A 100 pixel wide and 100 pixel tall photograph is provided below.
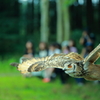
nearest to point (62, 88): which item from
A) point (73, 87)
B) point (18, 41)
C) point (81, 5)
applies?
point (73, 87)

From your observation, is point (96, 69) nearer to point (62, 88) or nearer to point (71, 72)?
point (71, 72)

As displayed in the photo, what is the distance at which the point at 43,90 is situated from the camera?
7.60m

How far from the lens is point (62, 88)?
25.0 feet

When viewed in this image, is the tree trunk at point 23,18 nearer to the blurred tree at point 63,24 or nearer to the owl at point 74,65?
the blurred tree at point 63,24

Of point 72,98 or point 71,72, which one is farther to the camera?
point 72,98

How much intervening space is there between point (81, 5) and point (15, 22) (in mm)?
3675

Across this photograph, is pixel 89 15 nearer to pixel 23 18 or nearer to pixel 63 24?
pixel 63 24

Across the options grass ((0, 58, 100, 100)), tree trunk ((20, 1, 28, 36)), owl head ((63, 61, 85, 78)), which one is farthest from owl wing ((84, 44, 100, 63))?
tree trunk ((20, 1, 28, 36))

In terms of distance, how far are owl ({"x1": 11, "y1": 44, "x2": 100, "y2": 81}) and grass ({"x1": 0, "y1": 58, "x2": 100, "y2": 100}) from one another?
9.47 ft

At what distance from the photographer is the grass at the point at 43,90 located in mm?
7098

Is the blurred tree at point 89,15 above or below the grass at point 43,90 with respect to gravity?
above

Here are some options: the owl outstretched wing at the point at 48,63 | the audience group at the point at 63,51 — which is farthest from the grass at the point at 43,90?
the owl outstretched wing at the point at 48,63

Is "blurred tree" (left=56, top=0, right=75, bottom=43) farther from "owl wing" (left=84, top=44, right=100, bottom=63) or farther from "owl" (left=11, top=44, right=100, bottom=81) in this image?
"owl wing" (left=84, top=44, right=100, bottom=63)

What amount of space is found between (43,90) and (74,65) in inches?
152
